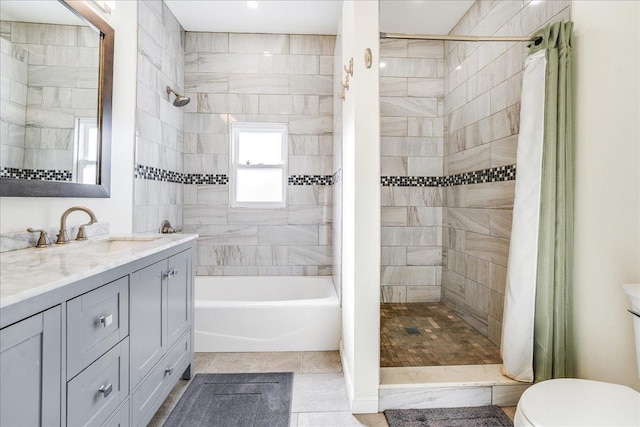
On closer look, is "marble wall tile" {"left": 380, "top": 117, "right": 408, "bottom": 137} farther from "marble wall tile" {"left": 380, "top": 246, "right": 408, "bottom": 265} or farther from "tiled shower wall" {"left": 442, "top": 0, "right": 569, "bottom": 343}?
"marble wall tile" {"left": 380, "top": 246, "right": 408, "bottom": 265}

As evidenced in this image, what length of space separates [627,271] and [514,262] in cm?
44

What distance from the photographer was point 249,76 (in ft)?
10.4

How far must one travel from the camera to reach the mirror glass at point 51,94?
4.55 feet

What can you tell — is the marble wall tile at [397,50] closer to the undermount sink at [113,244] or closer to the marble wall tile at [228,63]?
the marble wall tile at [228,63]

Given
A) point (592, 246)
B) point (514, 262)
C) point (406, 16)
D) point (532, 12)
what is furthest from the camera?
point (406, 16)

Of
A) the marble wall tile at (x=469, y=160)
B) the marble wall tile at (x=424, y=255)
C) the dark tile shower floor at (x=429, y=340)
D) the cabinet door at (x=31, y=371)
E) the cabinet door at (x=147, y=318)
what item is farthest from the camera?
the marble wall tile at (x=424, y=255)

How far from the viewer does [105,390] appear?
3.79 feet

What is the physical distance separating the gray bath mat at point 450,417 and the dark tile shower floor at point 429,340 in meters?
0.31

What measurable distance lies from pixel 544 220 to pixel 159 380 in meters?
2.07

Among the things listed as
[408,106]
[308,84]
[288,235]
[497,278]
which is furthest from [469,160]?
[288,235]

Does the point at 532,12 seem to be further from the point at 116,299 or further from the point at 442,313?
the point at 116,299

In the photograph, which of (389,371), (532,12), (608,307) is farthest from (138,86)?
(608,307)

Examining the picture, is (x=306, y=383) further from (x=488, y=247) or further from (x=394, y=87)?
(x=394, y=87)

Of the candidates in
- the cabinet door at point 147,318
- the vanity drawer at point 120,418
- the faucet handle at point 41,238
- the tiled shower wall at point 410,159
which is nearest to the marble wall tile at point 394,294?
the tiled shower wall at point 410,159
